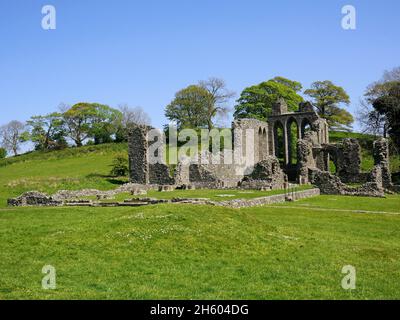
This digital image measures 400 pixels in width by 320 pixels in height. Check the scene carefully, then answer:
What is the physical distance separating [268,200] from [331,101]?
2270 inches

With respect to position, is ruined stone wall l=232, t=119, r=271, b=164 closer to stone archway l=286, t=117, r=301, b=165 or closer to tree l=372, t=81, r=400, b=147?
stone archway l=286, t=117, r=301, b=165

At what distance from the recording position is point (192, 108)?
83.1m

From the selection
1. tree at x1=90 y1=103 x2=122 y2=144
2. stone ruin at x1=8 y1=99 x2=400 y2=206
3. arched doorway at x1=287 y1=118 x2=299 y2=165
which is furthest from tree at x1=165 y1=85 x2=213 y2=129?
stone ruin at x1=8 y1=99 x2=400 y2=206

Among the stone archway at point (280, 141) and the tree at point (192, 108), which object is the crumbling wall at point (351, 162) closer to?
the stone archway at point (280, 141)

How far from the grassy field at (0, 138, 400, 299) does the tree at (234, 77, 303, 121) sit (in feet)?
173

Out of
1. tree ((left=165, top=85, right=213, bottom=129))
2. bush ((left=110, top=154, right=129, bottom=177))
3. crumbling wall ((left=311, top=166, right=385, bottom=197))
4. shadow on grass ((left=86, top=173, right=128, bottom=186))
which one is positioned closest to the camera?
crumbling wall ((left=311, top=166, right=385, bottom=197))

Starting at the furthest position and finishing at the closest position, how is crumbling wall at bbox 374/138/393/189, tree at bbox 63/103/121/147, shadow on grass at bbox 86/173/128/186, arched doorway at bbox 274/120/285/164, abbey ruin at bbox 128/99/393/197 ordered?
tree at bbox 63/103/121/147
arched doorway at bbox 274/120/285/164
shadow on grass at bbox 86/173/128/186
crumbling wall at bbox 374/138/393/189
abbey ruin at bbox 128/99/393/197

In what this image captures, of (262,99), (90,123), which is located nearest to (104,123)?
(90,123)

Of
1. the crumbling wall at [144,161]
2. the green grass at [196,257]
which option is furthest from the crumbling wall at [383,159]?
the green grass at [196,257]

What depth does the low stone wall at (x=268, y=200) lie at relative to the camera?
2498cm

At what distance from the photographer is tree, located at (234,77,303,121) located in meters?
74.5

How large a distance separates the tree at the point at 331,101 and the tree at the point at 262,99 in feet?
19.5

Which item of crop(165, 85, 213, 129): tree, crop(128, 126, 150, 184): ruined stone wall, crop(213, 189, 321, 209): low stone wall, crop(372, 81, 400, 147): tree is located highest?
crop(165, 85, 213, 129): tree

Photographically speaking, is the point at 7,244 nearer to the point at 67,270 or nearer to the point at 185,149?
the point at 67,270
